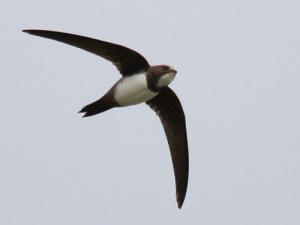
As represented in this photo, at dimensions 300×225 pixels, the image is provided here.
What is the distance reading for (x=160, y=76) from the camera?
475 inches

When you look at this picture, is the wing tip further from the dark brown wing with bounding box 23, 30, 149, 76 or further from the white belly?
the dark brown wing with bounding box 23, 30, 149, 76

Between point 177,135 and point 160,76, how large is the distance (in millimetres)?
1403

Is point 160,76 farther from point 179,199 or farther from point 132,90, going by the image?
point 179,199

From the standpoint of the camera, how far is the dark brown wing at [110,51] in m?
11.7

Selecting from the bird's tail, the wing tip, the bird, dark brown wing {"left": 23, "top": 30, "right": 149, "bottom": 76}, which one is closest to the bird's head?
the bird

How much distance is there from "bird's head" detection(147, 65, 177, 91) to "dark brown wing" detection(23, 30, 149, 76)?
19cm

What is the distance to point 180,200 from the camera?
13.1 meters

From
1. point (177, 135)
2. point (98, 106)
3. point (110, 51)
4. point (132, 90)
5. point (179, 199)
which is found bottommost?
point (179, 199)

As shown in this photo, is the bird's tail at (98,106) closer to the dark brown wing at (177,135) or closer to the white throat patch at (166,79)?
the white throat patch at (166,79)

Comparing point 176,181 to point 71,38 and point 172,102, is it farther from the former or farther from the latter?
point 71,38

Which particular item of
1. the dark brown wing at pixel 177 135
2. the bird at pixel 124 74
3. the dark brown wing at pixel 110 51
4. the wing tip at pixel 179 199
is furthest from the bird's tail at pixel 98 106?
the wing tip at pixel 179 199

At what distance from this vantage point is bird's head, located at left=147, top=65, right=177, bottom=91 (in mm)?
12055

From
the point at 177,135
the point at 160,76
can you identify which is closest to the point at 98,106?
the point at 160,76

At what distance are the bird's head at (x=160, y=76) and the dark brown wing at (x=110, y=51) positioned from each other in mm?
194
